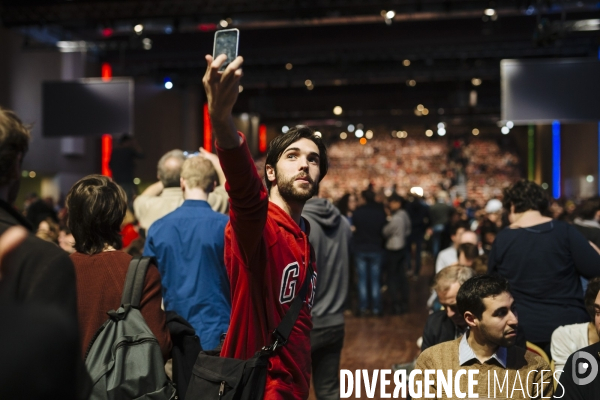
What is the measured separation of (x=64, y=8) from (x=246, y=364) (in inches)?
475

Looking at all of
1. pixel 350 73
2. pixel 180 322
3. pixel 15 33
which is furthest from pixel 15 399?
pixel 350 73

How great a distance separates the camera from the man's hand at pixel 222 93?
4.59ft

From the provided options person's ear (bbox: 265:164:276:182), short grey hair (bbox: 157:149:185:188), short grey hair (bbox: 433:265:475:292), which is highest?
short grey hair (bbox: 157:149:185:188)

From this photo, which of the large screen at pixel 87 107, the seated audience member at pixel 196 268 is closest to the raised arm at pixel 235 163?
the seated audience member at pixel 196 268

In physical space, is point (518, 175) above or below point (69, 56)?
below

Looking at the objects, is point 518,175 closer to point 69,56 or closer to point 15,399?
point 69,56

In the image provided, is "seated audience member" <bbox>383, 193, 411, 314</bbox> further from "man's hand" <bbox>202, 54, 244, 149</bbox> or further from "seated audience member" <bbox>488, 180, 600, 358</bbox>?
"man's hand" <bbox>202, 54, 244, 149</bbox>

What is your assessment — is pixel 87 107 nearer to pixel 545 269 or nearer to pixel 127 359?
pixel 545 269

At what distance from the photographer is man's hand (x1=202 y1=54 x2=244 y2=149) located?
4.59 ft

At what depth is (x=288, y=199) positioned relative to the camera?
1965 mm

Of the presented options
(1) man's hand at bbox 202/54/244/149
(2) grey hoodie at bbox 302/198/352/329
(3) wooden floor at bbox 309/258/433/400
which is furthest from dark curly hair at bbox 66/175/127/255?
(3) wooden floor at bbox 309/258/433/400

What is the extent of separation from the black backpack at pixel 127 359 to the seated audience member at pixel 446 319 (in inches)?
59.3

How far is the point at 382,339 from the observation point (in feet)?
24.2

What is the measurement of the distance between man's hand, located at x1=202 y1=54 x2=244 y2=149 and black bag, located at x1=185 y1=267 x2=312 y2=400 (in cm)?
55
